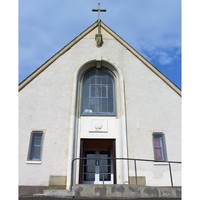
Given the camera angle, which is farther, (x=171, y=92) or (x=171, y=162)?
(x=171, y=92)

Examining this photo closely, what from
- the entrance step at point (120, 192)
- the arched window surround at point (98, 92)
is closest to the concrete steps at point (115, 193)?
the entrance step at point (120, 192)

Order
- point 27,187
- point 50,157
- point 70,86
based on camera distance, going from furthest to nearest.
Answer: point 70,86 < point 50,157 < point 27,187

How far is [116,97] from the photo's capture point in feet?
34.3

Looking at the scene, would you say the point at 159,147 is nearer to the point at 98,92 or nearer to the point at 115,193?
the point at 115,193

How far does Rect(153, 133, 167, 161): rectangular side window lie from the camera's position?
356 inches

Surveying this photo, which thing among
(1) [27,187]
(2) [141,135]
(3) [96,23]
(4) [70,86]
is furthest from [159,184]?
(3) [96,23]

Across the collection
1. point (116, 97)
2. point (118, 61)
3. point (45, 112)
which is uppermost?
point (118, 61)

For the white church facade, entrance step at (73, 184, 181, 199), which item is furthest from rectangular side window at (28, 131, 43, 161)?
entrance step at (73, 184, 181, 199)

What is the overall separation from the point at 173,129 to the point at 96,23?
7247mm

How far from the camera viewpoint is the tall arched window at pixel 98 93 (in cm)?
1025

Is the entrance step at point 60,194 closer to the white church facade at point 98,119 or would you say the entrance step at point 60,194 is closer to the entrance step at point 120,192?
the entrance step at point 120,192

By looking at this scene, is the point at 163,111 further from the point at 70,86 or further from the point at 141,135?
the point at 70,86

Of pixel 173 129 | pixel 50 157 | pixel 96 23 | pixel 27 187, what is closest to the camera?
pixel 27 187

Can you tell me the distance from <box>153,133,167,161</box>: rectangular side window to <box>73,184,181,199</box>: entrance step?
7.52 feet
